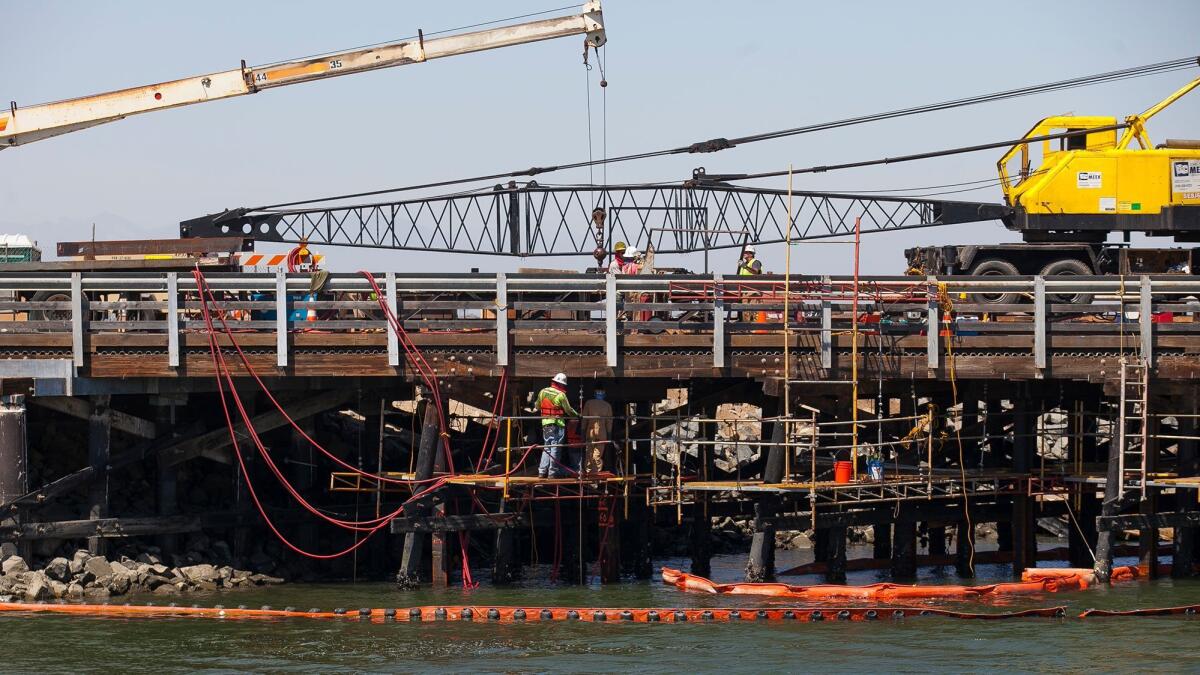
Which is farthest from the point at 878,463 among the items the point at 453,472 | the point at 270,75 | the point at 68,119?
the point at 68,119

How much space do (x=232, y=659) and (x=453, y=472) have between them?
514 cm

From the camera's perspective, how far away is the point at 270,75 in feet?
101

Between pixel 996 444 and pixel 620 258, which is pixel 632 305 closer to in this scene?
pixel 620 258

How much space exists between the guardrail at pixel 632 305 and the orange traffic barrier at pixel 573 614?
3.41 meters

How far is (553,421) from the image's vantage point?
23.1m

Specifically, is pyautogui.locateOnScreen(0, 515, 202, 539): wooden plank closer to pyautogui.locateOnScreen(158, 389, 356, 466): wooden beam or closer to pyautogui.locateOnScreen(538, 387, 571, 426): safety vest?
pyautogui.locateOnScreen(158, 389, 356, 466): wooden beam

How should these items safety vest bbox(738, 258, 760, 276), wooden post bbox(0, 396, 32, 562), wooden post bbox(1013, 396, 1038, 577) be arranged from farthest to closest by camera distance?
1. safety vest bbox(738, 258, 760, 276)
2. wooden post bbox(1013, 396, 1038, 577)
3. wooden post bbox(0, 396, 32, 562)

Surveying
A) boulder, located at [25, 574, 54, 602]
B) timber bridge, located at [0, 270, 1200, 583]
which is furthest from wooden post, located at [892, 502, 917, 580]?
boulder, located at [25, 574, 54, 602]

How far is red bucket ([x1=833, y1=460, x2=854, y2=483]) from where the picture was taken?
23172 millimetres

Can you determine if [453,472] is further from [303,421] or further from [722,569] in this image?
[722,569]

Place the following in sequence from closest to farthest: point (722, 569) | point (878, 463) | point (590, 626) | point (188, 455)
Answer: point (590, 626) → point (878, 463) → point (188, 455) → point (722, 569)

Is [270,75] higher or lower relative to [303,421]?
higher

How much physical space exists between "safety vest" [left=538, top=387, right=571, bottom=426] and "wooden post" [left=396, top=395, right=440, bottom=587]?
149 centimetres

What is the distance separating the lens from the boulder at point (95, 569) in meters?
23.3
